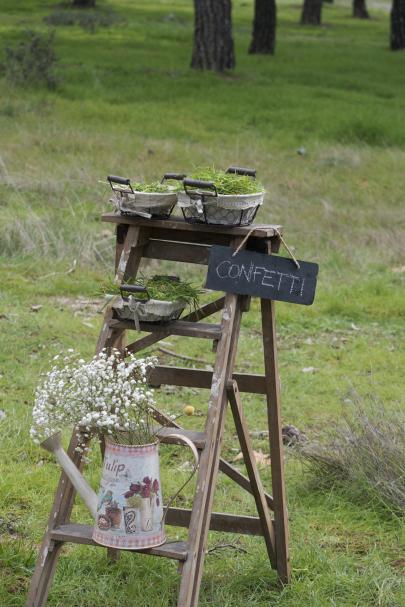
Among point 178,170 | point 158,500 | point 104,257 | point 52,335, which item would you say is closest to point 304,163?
point 178,170

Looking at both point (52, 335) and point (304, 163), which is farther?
point (304, 163)

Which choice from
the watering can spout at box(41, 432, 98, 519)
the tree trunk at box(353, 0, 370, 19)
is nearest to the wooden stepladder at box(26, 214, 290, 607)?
the watering can spout at box(41, 432, 98, 519)

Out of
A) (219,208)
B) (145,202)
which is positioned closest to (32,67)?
(145,202)

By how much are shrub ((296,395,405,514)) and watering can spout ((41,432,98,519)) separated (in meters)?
1.78

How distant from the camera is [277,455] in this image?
443cm

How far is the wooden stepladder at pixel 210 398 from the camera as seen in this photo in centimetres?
384

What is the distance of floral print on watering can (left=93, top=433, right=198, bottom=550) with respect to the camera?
3697mm

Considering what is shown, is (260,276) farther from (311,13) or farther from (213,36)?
(311,13)

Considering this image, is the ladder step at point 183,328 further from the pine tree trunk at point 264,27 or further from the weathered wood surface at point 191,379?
the pine tree trunk at point 264,27

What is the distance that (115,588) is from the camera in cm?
439

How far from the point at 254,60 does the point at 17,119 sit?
954 cm

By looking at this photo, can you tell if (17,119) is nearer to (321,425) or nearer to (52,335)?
(52,335)

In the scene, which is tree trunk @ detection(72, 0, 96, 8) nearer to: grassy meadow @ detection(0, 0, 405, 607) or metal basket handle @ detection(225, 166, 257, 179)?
grassy meadow @ detection(0, 0, 405, 607)

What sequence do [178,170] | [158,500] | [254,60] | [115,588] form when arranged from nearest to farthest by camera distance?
[158,500] < [115,588] < [178,170] < [254,60]
